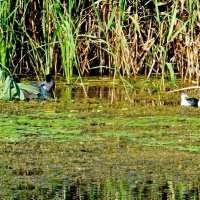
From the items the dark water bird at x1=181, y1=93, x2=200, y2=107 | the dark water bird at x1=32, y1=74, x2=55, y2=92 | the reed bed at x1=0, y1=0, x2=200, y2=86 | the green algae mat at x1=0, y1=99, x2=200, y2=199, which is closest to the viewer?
the green algae mat at x1=0, y1=99, x2=200, y2=199

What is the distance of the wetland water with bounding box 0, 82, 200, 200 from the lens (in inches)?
164

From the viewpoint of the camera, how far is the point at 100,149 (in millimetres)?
5008

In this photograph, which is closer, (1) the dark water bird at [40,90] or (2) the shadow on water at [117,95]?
(2) the shadow on water at [117,95]

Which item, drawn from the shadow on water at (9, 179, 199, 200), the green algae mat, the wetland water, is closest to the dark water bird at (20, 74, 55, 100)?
the wetland water

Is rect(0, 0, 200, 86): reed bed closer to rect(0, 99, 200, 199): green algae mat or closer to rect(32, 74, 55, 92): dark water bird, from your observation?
rect(32, 74, 55, 92): dark water bird

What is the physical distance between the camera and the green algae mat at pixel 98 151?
4.16 m

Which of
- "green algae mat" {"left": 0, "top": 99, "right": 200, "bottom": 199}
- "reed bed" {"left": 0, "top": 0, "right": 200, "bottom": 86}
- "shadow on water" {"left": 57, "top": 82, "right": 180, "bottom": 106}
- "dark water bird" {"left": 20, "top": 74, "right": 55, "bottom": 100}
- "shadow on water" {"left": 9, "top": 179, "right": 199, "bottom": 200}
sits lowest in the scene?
"shadow on water" {"left": 9, "top": 179, "right": 199, "bottom": 200}

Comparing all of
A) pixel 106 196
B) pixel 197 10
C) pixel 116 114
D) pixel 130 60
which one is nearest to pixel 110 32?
pixel 130 60

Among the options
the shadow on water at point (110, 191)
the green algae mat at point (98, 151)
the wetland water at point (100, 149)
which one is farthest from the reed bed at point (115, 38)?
the shadow on water at point (110, 191)

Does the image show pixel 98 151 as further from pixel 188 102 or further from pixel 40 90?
pixel 40 90

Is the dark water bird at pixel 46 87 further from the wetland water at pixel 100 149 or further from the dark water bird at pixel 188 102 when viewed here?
the dark water bird at pixel 188 102

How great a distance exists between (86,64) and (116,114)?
2.27 m

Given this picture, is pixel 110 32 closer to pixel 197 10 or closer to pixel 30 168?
pixel 197 10

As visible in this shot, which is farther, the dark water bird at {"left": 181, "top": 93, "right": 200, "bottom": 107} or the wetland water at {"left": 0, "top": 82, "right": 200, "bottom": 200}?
the dark water bird at {"left": 181, "top": 93, "right": 200, "bottom": 107}
